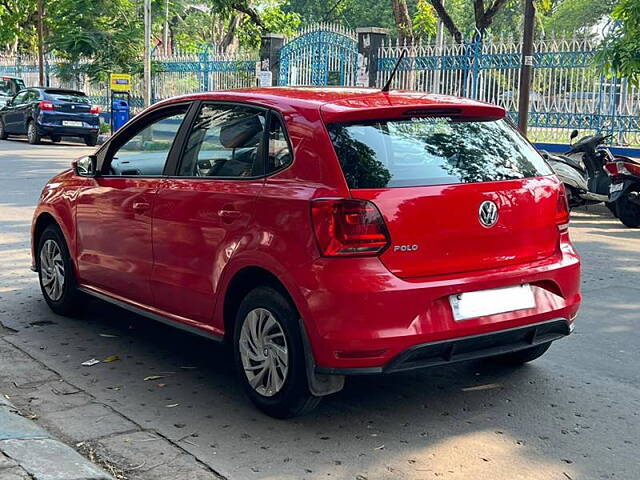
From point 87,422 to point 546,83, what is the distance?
1487cm

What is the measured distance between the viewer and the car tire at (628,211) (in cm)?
1199

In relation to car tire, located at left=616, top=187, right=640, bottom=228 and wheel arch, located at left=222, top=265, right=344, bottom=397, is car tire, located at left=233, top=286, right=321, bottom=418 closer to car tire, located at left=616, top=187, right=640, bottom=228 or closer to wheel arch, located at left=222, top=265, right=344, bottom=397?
wheel arch, located at left=222, top=265, right=344, bottom=397

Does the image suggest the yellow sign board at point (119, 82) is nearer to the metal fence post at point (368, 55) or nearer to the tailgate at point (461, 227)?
the metal fence post at point (368, 55)

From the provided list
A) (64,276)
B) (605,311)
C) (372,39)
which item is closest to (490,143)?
(605,311)

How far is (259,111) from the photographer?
4.93 meters

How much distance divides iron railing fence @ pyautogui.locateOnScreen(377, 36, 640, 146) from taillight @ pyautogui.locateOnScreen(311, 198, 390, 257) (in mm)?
12867

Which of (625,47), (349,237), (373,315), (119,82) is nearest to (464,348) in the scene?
(373,315)

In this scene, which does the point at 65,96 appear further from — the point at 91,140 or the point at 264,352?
the point at 264,352

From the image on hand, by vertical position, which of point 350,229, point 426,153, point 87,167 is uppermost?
point 426,153

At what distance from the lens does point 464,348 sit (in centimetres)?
437

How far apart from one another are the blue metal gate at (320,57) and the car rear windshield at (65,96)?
5521 mm

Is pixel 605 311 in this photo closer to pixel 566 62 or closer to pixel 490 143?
pixel 490 143

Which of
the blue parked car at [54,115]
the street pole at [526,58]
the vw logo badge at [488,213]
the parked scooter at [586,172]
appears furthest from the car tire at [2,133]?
the vw logo badge at [488,213]

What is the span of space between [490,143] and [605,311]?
9.08 feet
